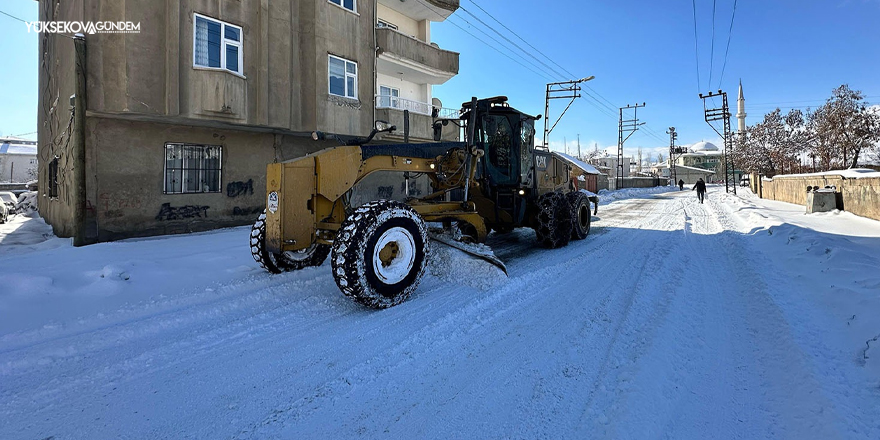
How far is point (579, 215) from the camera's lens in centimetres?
890

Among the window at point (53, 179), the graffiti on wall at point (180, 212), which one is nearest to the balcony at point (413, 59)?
the graffiti on wall at point (180, 212)

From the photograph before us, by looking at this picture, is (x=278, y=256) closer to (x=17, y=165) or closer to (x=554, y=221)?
(x=554, y=221)

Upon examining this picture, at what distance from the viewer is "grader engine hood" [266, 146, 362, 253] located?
14.3 feet

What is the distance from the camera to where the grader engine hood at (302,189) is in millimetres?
4355

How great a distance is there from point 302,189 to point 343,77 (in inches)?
417

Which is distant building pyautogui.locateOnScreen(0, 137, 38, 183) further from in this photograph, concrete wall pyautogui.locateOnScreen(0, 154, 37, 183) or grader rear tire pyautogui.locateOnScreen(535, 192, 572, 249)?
grader rear tire pyautogui.locateOnScreen(535, 192, 572, 249)

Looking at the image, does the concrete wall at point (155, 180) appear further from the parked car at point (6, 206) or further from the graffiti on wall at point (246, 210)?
the parked car at point (6, 206)

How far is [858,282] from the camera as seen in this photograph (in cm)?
450

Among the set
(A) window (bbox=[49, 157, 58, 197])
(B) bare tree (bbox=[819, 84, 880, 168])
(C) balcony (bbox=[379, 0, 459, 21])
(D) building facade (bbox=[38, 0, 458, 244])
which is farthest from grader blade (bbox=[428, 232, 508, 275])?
(B) bare tree (bbox=[819, 84, 880, 168])

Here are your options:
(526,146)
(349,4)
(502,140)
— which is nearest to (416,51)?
(349,4)

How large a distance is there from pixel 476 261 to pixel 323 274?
2.14 metres

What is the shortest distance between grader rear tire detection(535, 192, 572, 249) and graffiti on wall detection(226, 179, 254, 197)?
8731 mm

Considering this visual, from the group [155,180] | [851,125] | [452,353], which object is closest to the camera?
[452,353]

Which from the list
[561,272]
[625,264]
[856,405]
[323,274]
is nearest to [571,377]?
[856,405]
